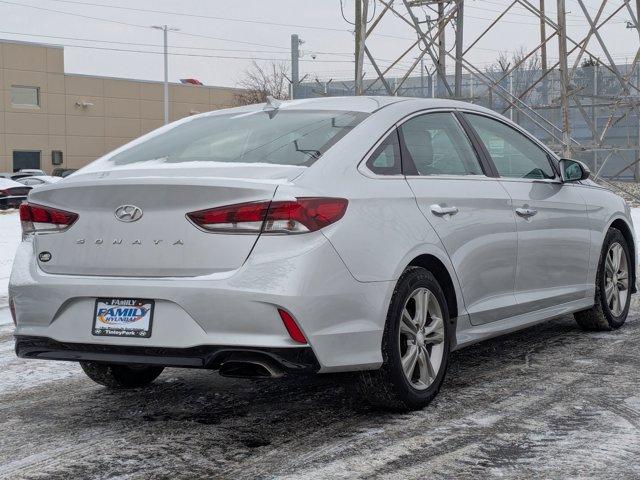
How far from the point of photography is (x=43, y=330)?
481 cm

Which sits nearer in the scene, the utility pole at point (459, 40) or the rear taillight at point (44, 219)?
the rear taillight at point (44, 219)

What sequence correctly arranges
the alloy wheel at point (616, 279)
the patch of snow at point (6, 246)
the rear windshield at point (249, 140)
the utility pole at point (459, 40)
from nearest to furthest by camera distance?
the rear windshield at point (249, 140), the alloy wheel at point (616, 279), the patch of snow at point (6, 246), the utility pole at point (459, 40)

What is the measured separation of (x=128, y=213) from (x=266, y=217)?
2.09 ft

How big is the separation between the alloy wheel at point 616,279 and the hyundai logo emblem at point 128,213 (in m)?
3.95

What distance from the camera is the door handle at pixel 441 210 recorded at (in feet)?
17.4

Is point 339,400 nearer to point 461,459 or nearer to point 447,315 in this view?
point 447,315

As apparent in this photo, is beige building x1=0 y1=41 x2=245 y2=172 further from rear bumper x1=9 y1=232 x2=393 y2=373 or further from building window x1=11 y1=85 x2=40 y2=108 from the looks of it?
rear bumper x1=9 y1=232 x2=393 y2=373

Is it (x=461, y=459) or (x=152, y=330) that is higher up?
(x=152, y=330)

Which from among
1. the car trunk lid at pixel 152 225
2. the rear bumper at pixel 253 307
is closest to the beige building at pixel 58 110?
the car trunk lid at pixel 152 225

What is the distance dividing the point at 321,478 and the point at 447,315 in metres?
1.54

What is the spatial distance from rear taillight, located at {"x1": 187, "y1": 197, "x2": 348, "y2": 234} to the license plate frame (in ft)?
1.42

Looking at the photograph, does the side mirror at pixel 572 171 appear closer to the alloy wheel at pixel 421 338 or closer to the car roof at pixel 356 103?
the car roof at pixel 356 103

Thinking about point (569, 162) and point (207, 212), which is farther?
point (569, 162)

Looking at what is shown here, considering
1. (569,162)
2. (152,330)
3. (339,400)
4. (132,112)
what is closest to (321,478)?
(152,330)
